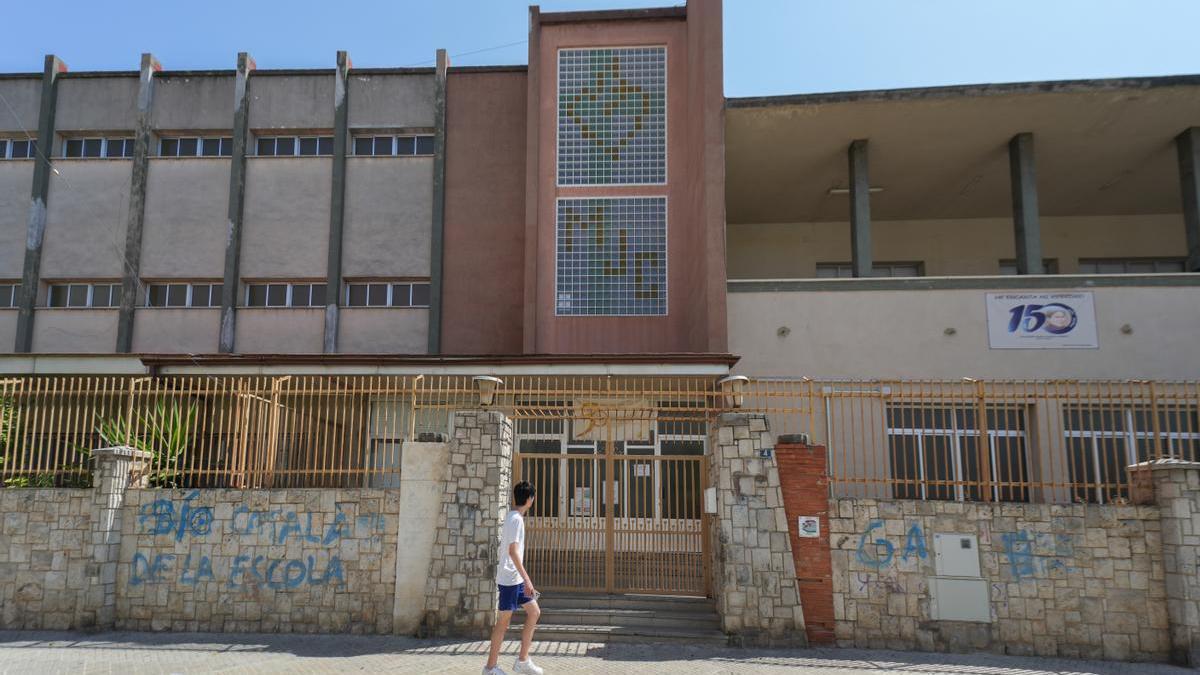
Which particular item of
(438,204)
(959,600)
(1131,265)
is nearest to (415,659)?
(959,600)

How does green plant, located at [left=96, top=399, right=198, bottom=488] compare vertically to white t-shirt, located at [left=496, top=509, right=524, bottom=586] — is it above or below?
above

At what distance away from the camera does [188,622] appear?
31.6 feet

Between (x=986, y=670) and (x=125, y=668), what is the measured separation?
8.44 metres

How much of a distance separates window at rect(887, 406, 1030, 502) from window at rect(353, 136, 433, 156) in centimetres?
1173

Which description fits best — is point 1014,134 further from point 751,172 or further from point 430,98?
point 430,98

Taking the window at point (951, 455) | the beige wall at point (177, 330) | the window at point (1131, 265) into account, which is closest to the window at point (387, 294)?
the beige wall at point (177, 330)

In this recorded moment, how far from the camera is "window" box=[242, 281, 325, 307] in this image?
1869cm

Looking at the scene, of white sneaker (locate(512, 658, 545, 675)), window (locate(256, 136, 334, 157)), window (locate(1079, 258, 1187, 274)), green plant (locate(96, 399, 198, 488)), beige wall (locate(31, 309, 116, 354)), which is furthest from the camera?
window (locate(1079, 258, 1187, 274))

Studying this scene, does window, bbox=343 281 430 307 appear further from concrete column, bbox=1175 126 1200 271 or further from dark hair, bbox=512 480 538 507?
concrete column, bbox=1175 126 1200 271

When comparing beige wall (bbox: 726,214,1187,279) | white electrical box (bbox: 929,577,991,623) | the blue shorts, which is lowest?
white electrical box (bbox: 929,577,991,623)

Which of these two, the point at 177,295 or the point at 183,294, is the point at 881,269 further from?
the point at 177,295

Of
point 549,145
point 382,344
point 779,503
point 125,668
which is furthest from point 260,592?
point 549,145

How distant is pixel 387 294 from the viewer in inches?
734

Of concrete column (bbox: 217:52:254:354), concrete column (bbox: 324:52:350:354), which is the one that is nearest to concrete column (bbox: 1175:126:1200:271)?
concrete column (bbox: 324:52:350:354)
